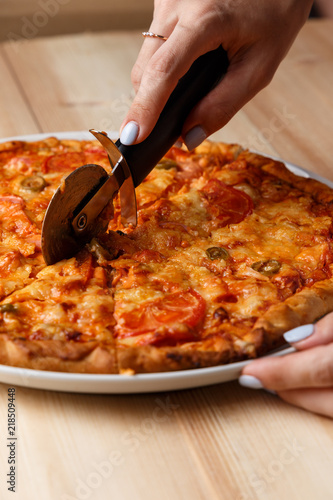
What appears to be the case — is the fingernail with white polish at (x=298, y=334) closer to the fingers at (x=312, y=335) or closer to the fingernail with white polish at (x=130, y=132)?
the fingers at (x=312, y=335)

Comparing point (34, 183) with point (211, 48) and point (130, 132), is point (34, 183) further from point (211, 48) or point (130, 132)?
point (211, 48)

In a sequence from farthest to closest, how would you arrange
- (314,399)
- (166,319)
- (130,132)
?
(130,132) → (166,319) → (314,399)

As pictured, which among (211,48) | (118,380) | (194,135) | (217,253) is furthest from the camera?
(194,135)

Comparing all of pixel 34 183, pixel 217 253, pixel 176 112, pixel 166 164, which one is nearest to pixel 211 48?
pixel 176 112

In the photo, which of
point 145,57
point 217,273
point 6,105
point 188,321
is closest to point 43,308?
point 188,321

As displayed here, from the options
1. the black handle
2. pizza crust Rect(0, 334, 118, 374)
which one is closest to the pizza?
pizza crust Rect(0, 334, 118, 374)

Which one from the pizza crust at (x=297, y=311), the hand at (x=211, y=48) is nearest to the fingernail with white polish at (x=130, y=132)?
the hand at (x=211, y=48)

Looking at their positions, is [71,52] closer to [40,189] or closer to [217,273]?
[40,189]
